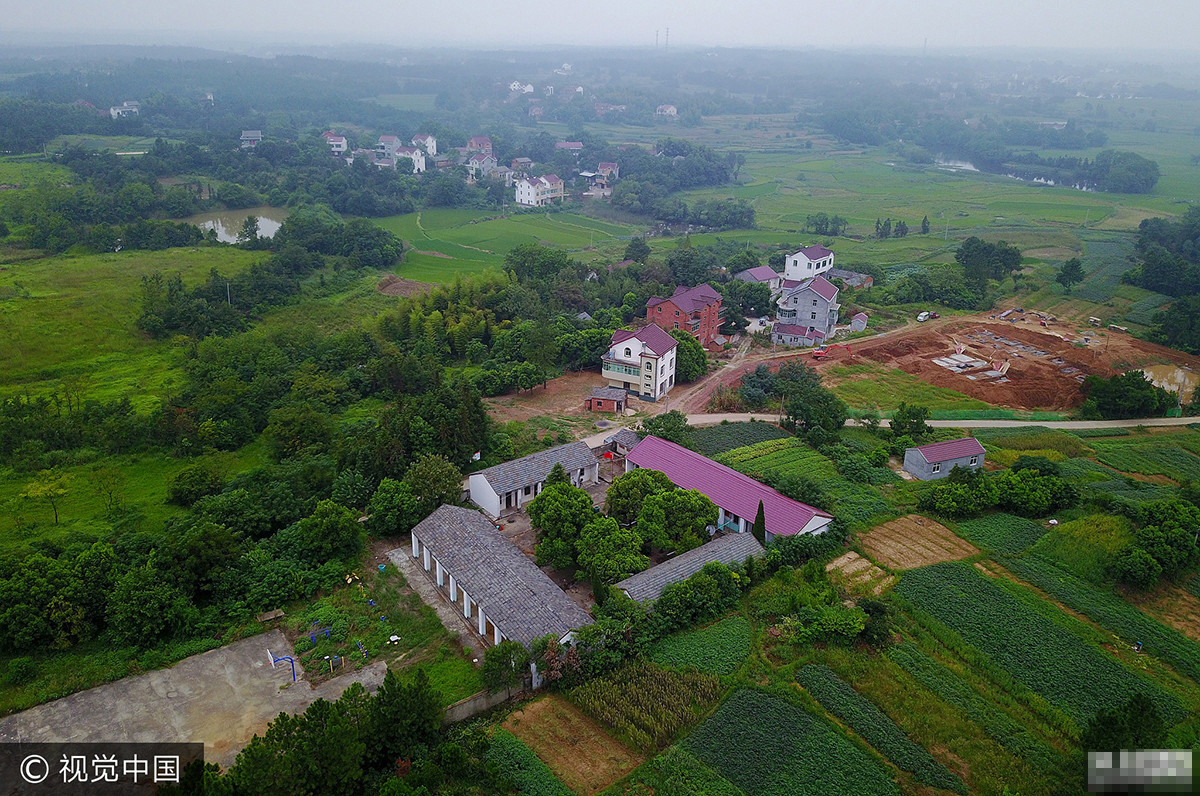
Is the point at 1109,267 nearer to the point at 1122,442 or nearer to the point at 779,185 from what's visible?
the point at 1122,442

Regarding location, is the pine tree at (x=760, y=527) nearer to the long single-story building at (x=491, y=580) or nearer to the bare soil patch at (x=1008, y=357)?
the long single-story building at (x=491, y=580)

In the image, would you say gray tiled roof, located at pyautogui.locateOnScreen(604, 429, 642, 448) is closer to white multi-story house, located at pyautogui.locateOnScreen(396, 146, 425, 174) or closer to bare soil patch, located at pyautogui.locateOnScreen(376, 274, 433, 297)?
bare soil patch, located at pyautogui.locateOnScreen(376, 274, 433, 297)

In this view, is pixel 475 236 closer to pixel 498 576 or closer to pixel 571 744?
pixel 498 576

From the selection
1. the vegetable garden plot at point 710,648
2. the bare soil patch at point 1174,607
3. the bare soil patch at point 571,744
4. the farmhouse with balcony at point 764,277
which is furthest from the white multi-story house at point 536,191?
the bare soil patch at point 571,744

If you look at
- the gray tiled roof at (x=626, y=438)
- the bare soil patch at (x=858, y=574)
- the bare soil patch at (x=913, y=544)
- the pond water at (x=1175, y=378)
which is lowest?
the bare soil patch at (x=913, y=544)

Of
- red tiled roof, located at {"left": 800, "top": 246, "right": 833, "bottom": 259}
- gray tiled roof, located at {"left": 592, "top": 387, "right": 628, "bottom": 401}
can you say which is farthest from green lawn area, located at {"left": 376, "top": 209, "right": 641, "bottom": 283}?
gray tiled roof, located at {"left": 592, "top": 387, "right": 628, "bottom": 401}

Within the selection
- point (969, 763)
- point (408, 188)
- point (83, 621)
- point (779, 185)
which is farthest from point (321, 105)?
point (969, 763)
